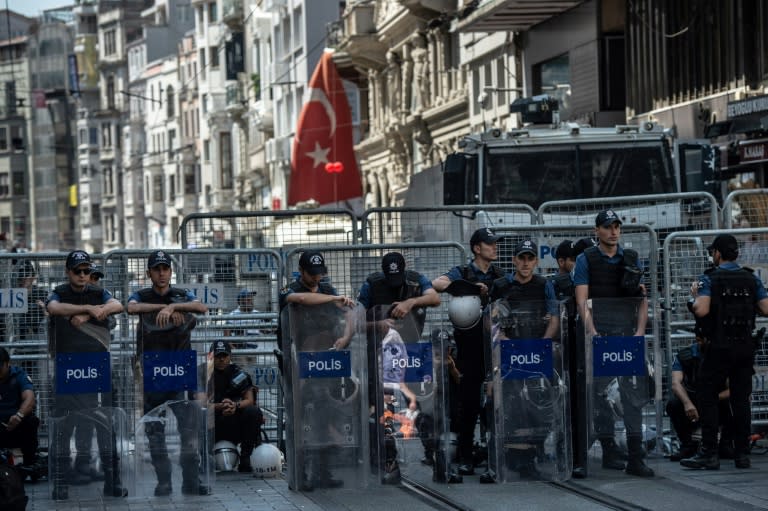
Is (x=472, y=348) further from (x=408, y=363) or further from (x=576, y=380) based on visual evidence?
(x=576, y=380)

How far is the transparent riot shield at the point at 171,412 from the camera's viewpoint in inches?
488

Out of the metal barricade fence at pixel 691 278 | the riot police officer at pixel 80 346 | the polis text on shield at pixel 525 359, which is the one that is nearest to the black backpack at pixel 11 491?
the riot police officer at pixel 80 346

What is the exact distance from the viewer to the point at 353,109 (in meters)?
68.6

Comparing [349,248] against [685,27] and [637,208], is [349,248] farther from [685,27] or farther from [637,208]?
[685,27]

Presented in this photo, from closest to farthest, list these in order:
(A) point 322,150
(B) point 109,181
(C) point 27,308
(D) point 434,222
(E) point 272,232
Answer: (C) point 27,308 < (D) point 434,222 < (E) point 272,232 < (A) point 322,150 < (B) point 109,181

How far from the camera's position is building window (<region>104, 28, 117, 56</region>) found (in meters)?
129

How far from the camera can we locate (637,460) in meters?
12.6

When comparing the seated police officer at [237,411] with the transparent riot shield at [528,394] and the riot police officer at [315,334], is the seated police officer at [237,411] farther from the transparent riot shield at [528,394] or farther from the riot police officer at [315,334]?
the transparent riot shield at [528,394]

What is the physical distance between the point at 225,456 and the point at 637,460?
333 centimetres

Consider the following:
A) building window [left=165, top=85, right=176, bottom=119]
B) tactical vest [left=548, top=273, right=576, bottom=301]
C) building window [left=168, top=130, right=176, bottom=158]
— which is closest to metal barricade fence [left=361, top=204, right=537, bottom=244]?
tactical vest [left=548, top=273, right=576, bottom=301]

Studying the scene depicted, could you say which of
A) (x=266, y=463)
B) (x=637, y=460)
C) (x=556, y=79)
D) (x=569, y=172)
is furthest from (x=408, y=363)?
(x=556, y=79)

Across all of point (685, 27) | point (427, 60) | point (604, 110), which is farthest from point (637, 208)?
point (427, 60)

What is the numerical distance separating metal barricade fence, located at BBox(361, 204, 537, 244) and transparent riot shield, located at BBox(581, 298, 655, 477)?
17.0 feet

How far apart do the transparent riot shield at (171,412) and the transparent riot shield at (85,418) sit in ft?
0.58
